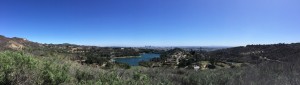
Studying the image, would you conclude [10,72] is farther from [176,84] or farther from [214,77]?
[214,77]

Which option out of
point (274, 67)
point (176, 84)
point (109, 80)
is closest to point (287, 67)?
point (274, 67)

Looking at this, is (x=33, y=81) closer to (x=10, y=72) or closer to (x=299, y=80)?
Answer: (x=10, y=72)

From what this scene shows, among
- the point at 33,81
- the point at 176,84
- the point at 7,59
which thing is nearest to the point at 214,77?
the point at 176,84

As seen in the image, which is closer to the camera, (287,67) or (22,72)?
(22,72)

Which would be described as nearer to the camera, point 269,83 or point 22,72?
point 22,72

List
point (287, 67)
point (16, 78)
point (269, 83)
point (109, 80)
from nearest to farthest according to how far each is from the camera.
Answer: point (16, 78) < point (109, 80) < point (269, 83) < point (287, 67)

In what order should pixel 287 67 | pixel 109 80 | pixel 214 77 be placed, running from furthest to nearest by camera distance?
pixel 287 67 < pixel 214 77 < pixel 109 80

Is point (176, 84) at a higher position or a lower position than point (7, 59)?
lower

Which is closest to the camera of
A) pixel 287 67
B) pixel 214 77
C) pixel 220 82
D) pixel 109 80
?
pixel 109 80

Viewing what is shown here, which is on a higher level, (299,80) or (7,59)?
(7,59)
